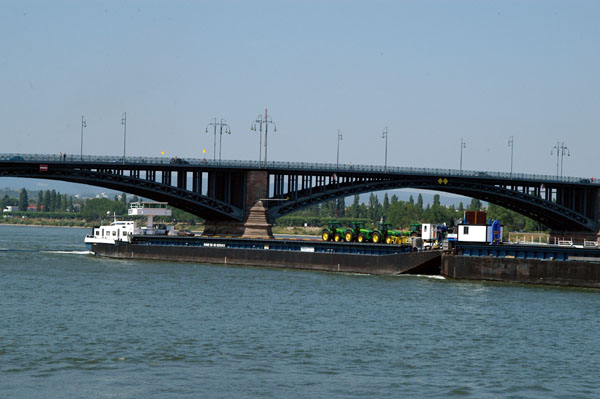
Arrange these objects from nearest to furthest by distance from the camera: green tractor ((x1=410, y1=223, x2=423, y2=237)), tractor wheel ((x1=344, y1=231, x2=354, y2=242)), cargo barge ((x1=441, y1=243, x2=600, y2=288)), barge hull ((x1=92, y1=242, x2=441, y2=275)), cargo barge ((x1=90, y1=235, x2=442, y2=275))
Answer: cargo barge ((x1=441, y1=243, x2=600, y2=288))
barge hull ((x1=92, y1=242, x2=441, y2=275))
cargo barge ((x1=90, y1=235, x2=442, y2=275))
green tractor ((x1=410, y1=223, x2=423, y2=237))
tractor wheel ((x1=344, y1=231, x2=354, y2=242))

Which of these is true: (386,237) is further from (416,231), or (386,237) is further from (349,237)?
(349,237)

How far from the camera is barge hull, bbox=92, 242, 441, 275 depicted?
88.0m

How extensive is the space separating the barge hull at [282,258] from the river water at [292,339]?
23.6 ft

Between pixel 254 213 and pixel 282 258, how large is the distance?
33.7 meters

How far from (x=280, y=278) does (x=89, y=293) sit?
22592mm

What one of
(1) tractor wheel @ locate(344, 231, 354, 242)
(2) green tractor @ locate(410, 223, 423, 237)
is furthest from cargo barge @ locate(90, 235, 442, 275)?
(2) green tractor @ locate(410, 223, 423, 237)

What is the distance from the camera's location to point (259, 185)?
13662 cm

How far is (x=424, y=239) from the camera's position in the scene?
9400cm

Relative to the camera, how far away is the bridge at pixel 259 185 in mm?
121875

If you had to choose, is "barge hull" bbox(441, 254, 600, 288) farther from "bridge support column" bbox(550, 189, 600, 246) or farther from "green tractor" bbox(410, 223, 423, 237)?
"bridge support column" bbox(550, 189, 600, 246)

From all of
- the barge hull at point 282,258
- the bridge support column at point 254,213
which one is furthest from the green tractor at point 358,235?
the bridge support column at point 254,213

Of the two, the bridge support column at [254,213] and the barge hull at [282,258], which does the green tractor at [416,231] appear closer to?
the barge hull at [282,258]

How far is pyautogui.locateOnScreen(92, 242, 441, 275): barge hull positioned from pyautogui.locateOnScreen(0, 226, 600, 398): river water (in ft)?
23.6

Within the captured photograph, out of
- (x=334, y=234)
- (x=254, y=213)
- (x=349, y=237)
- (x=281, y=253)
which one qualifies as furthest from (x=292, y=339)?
(x=254, y=213)
